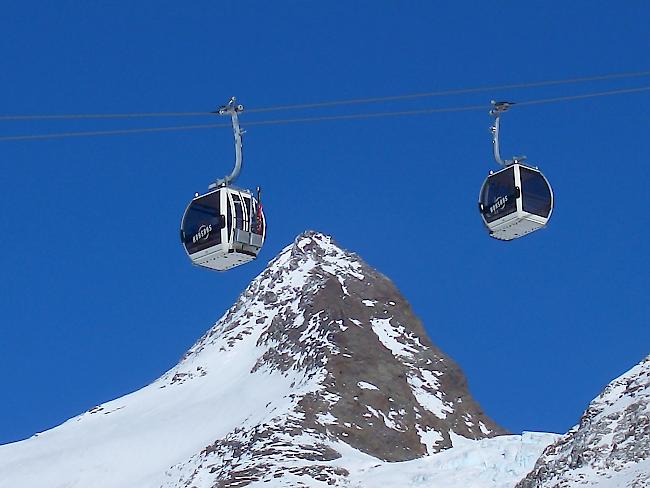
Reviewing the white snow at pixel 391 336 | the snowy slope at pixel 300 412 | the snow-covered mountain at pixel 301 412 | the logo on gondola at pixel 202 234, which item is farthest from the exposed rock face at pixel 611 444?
the white snow at pixel 391 336

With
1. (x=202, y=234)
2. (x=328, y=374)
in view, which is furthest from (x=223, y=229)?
(x=328, y=374)

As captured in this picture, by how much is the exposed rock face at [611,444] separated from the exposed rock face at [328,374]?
37.2 meters

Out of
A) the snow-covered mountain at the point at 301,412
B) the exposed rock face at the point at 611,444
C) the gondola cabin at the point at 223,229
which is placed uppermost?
the snow-covered mountain at the point at 301,412

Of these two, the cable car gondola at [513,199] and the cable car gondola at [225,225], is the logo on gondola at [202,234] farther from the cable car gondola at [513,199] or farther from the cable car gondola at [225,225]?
the cable car gondola at [513,199]

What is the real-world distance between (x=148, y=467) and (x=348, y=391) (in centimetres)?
1527

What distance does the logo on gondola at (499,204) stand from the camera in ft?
94.6

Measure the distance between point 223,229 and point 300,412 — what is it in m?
76.1

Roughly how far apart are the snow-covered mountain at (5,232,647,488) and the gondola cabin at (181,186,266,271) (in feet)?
135

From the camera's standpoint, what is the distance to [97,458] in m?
111

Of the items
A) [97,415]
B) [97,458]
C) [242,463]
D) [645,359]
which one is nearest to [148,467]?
[97,458]

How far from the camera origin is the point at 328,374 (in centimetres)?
11475

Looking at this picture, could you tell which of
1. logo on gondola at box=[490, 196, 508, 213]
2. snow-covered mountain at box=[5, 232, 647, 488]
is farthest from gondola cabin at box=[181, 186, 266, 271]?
snow-covered mountain at box=[5, 232, 647, 488]

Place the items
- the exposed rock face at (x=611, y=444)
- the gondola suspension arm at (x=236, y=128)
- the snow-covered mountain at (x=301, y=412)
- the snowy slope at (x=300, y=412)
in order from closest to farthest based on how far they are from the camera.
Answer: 1. the gondola suspension arm at (x=236, y=128)
2. the exposed rock face at (x=611, y=444)
3. the snow-covered mountain at (x=301, y=412)
4. the snowy slope at (x=300, y=412)

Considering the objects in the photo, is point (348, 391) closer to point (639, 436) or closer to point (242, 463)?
point (242, 463)
